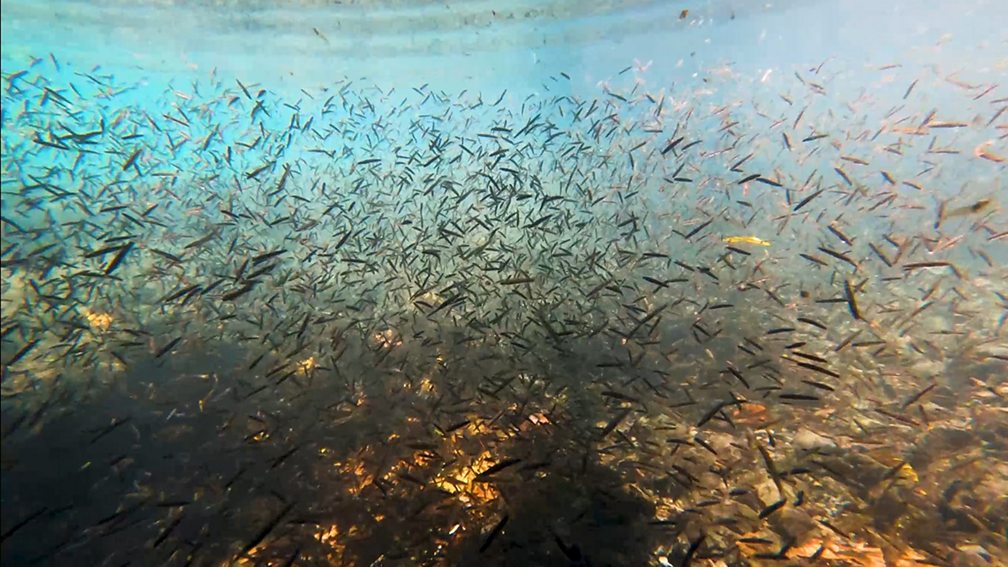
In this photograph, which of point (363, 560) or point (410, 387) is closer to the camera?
point (363, 560)

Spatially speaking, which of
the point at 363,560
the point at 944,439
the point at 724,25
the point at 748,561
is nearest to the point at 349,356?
the point at 363,560

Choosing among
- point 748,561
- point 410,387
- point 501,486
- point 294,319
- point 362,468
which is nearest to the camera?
point 748,561

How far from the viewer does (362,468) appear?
502 cm

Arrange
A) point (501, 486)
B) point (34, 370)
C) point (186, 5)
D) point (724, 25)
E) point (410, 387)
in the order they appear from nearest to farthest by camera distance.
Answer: point (501, 486) → point (34, 370) → point (410, 387) → point (186, 5) → point (724, 25)

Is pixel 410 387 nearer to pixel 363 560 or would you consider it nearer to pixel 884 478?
pixel 363 560

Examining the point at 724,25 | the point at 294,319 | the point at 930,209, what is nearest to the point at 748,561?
the point at 294,319

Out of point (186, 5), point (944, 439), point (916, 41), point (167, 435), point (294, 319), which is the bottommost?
point (944, 439)

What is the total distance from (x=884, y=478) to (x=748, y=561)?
1957mm

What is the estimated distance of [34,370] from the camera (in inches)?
214

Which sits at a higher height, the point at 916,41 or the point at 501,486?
the point at 916,41

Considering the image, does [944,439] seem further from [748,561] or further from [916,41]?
[916,41]

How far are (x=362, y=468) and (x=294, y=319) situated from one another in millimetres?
2692

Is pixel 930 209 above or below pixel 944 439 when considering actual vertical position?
above

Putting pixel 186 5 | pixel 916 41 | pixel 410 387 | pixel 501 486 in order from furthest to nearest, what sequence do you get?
1. pixel 916 41
2. pixel 186 5
3. pixel 410 387
4. pixel 501 486
